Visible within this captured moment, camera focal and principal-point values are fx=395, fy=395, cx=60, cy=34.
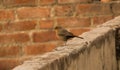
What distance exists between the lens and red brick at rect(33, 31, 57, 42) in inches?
166

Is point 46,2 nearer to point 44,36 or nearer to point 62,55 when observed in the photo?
point 44,36

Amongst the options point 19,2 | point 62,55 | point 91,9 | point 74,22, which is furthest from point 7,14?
point 62,55

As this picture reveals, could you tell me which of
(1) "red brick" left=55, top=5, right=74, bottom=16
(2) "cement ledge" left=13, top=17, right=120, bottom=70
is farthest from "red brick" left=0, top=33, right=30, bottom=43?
(2) "cement ledge" left=13, top=17, right=120, bottom=70

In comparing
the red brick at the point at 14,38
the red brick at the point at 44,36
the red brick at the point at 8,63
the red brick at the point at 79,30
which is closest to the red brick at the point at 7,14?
the red brick at the point at 14,38

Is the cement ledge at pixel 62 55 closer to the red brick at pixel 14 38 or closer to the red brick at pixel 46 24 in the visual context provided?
the red brick at pixel 46 24

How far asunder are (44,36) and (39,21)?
6.7 inches

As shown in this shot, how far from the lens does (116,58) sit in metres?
3.25

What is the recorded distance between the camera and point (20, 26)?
14.1 feet

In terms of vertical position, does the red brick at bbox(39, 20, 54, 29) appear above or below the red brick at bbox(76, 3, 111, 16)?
below

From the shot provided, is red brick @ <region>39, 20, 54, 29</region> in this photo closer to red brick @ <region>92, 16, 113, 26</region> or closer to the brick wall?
the brick wall

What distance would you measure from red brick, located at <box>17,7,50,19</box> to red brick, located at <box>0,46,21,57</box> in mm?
354

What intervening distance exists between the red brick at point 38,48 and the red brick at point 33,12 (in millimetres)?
317

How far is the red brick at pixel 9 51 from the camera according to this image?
4.34 m

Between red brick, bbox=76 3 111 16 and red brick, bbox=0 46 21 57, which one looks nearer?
red brick, bbox=76 3 111 16
